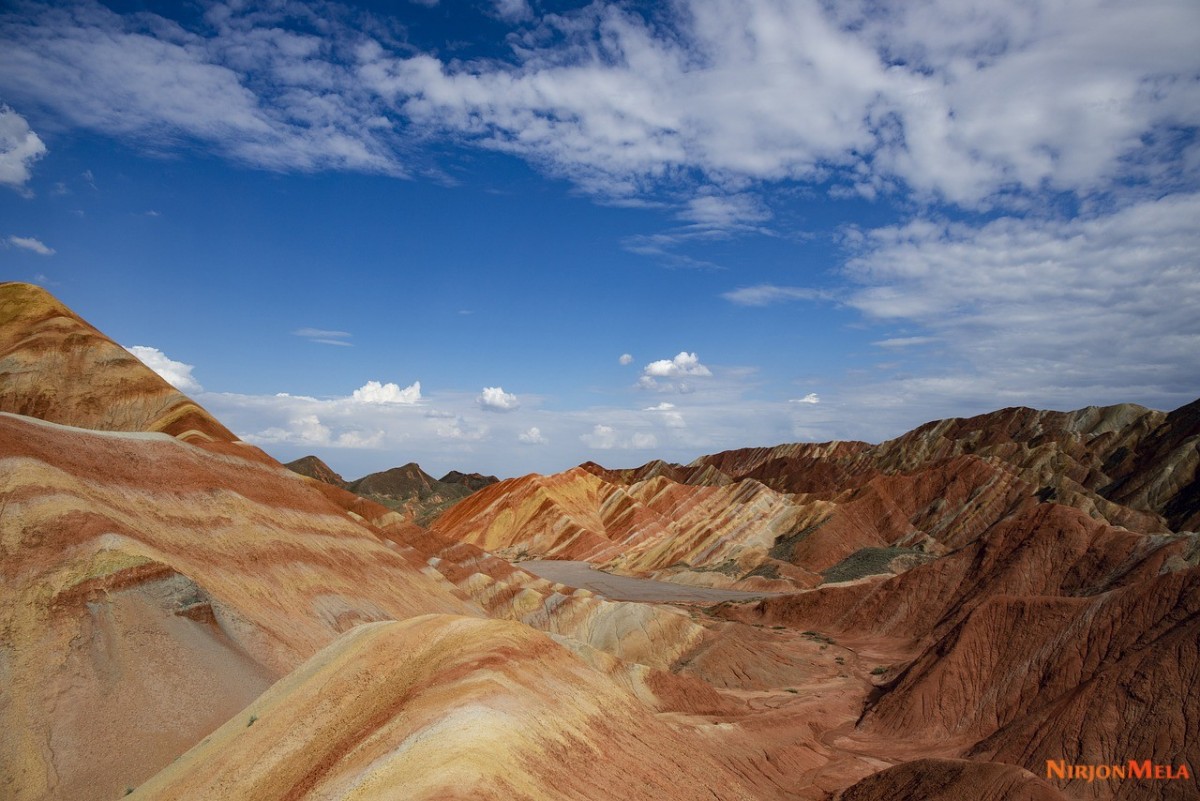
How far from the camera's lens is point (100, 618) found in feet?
80.9

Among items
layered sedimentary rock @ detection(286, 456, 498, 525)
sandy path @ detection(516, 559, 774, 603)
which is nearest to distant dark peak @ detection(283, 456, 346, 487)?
layered sedimentary rock @ detection(286, 456, 498, 525)

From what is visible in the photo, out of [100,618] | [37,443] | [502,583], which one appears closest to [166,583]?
[100,618]

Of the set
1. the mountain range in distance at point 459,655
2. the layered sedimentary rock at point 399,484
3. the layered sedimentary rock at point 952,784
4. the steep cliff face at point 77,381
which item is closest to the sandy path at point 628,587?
the mountain range in distance at point 459,655

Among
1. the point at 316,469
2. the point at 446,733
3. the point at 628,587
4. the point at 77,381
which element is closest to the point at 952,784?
the point at 446,733

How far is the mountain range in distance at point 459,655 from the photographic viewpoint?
1761 cm

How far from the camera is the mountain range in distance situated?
1761 centimetres

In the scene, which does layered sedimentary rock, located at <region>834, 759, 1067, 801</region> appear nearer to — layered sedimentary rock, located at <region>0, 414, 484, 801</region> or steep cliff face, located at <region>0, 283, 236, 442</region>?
layered sedimentary rock, located at <region>0, 414, 484, 801</region>

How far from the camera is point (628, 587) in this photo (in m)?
77.3

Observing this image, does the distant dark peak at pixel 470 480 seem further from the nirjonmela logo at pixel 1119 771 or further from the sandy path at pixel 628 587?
the nirjonmela logo at pixel 1119 771

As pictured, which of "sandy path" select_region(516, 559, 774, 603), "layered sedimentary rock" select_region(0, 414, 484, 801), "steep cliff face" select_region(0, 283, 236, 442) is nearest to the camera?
"layered sedimentary rock" select_region(0, 414, 484, 801)

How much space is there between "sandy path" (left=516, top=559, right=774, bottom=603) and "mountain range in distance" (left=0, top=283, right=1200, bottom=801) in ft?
8.71

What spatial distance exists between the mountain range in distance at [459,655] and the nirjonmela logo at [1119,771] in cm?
9

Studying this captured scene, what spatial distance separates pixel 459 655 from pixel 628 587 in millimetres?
60112

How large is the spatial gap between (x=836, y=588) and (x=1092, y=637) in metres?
28.6
